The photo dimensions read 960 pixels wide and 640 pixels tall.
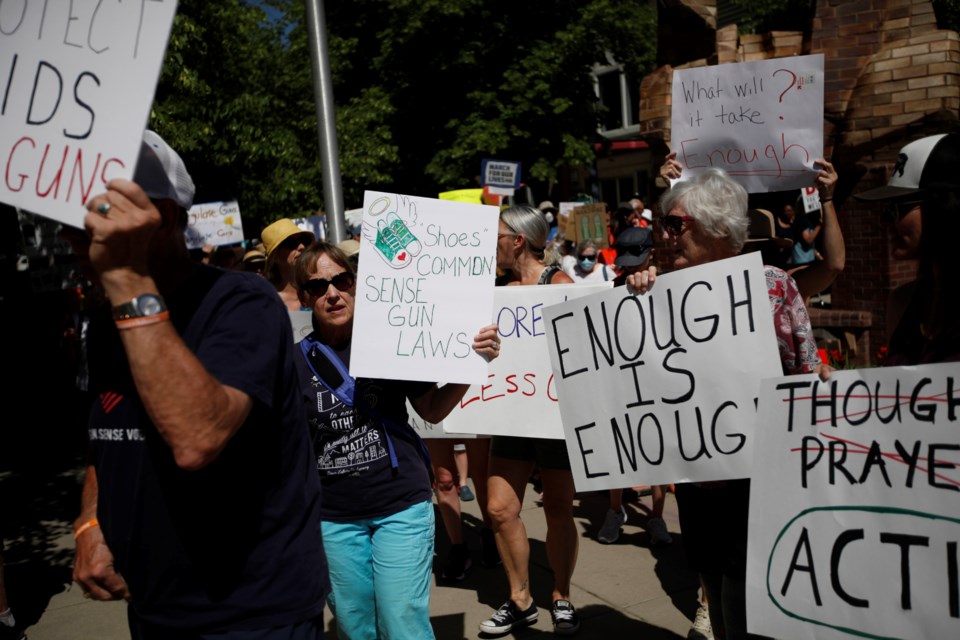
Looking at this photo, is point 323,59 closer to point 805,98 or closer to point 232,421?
point 805,98

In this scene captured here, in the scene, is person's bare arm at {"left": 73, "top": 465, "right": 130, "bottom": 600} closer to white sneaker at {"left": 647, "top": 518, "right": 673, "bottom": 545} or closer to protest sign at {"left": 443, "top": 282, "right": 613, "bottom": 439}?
protest sign at {"left": 443, "top": 282, "right": 613, "bottom": 439}

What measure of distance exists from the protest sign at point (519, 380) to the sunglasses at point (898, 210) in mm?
1875

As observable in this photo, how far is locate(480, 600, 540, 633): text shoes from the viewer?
4.26m

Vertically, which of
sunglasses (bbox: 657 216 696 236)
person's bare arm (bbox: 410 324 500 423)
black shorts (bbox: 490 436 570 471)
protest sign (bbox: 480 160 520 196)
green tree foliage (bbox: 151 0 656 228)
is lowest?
black shorts (bbox: 490 436 570 471)

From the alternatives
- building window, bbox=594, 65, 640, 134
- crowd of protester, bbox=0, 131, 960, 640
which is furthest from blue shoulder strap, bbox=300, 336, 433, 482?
building window, bbox=594, 65, 640, 134

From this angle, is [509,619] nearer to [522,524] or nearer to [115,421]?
[522,524]

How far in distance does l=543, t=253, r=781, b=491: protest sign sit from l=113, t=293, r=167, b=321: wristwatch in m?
1.75

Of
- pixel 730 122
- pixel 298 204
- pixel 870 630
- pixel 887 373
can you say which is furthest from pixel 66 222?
pixel 298 204

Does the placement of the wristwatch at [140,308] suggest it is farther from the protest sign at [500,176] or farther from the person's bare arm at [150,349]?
the protest sign at [500,176]

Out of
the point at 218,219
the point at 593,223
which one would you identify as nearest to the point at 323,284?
the point at 218,219

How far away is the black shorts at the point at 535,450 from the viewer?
4156 mm

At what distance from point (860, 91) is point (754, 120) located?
3703 millimetres

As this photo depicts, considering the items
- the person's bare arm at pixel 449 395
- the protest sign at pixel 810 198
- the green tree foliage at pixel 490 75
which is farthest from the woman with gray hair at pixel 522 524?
the green tree foliage at pixel 490 75

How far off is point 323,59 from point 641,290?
5.72m
